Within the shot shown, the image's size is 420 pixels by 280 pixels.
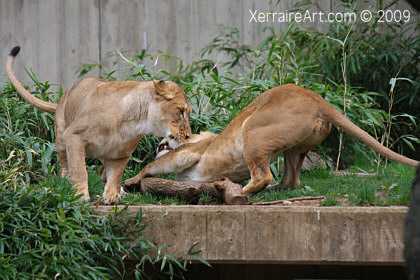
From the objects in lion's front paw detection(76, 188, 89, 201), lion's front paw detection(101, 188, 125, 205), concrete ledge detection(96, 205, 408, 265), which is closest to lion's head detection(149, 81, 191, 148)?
lion's front paw detection(101, 188, 125, 205)

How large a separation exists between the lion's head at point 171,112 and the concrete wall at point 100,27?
4.57 metres

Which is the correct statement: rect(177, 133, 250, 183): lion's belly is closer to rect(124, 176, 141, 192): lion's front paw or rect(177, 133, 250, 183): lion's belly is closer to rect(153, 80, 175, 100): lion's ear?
rect(124, 176, 141, 192): lion's front paw

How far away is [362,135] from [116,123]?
1.82m

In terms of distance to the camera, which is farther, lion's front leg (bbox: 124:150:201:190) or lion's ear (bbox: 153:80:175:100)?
lion's front leg (bbox: 124:150:201:190)

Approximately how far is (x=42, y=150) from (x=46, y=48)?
4.56 metres

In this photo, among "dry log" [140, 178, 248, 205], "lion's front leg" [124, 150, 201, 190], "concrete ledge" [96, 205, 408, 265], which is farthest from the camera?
"lion's front leg" [124, 150, 201, 190]

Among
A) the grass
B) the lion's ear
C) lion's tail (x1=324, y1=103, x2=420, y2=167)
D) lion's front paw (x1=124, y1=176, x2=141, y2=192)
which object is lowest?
lion's front paw (x1=124, y1=176, x2=141, y2=192)

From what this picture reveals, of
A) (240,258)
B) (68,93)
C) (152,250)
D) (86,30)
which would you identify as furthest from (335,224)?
(86,30)

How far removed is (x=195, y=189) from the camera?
4.89 meters

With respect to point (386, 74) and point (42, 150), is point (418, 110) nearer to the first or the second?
point (386, 74)

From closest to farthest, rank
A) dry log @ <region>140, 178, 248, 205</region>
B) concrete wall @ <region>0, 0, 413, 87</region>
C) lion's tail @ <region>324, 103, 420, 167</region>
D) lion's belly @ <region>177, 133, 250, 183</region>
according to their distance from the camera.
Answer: dry log @ <region>140, 178, 248, 205</region>, lion's tail @ <region>324, 103, 420, 167</region>, lion's belly @ <region>177, 133, 250, 183</region>, concrete wall @ <region>0, 0, 413, 87</region>

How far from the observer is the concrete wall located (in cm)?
966

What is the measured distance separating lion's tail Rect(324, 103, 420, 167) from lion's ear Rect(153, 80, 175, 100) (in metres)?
1.20

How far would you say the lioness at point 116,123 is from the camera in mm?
4793
